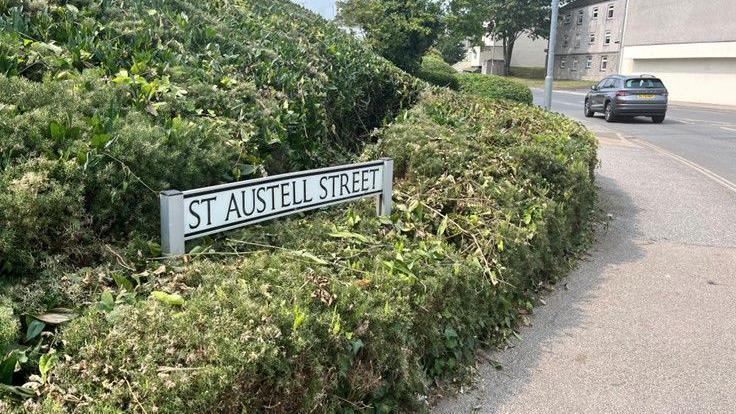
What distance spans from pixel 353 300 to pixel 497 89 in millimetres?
13061

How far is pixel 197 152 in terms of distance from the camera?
325 centimetres

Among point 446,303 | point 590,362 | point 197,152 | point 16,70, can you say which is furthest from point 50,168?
point 590,362

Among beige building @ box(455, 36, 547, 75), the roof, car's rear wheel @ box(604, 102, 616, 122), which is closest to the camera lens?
car's rear wheel @ box(604, 102, 616, 122)

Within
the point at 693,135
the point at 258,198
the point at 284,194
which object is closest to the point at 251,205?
the point at 258,198

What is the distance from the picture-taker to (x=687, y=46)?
37.7 metres

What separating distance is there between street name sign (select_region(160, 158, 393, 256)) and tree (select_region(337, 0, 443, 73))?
10.7 m

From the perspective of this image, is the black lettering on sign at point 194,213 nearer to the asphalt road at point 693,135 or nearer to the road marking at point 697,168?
the road marking at point 697,168

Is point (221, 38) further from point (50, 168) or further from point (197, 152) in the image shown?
point (50, 168)

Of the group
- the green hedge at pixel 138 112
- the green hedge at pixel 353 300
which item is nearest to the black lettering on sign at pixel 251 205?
the green hedge at pixel 353 300

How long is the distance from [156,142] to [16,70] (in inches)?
45.0

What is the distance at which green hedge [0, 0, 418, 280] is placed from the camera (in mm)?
2648

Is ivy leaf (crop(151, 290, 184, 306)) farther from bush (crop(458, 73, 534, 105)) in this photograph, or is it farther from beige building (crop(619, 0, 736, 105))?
beige building (crop(619, 0, 736, 105))

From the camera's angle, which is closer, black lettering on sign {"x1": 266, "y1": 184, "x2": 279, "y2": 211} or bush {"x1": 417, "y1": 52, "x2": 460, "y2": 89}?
black lettering on sign {"x1": 266, "y1": 184, "x2": 279, "y2": 211}

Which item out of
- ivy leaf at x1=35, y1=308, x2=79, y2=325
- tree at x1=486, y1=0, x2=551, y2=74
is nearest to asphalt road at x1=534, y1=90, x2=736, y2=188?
ivy leaf at x1=35, y1=308, x2=79, y2=325
